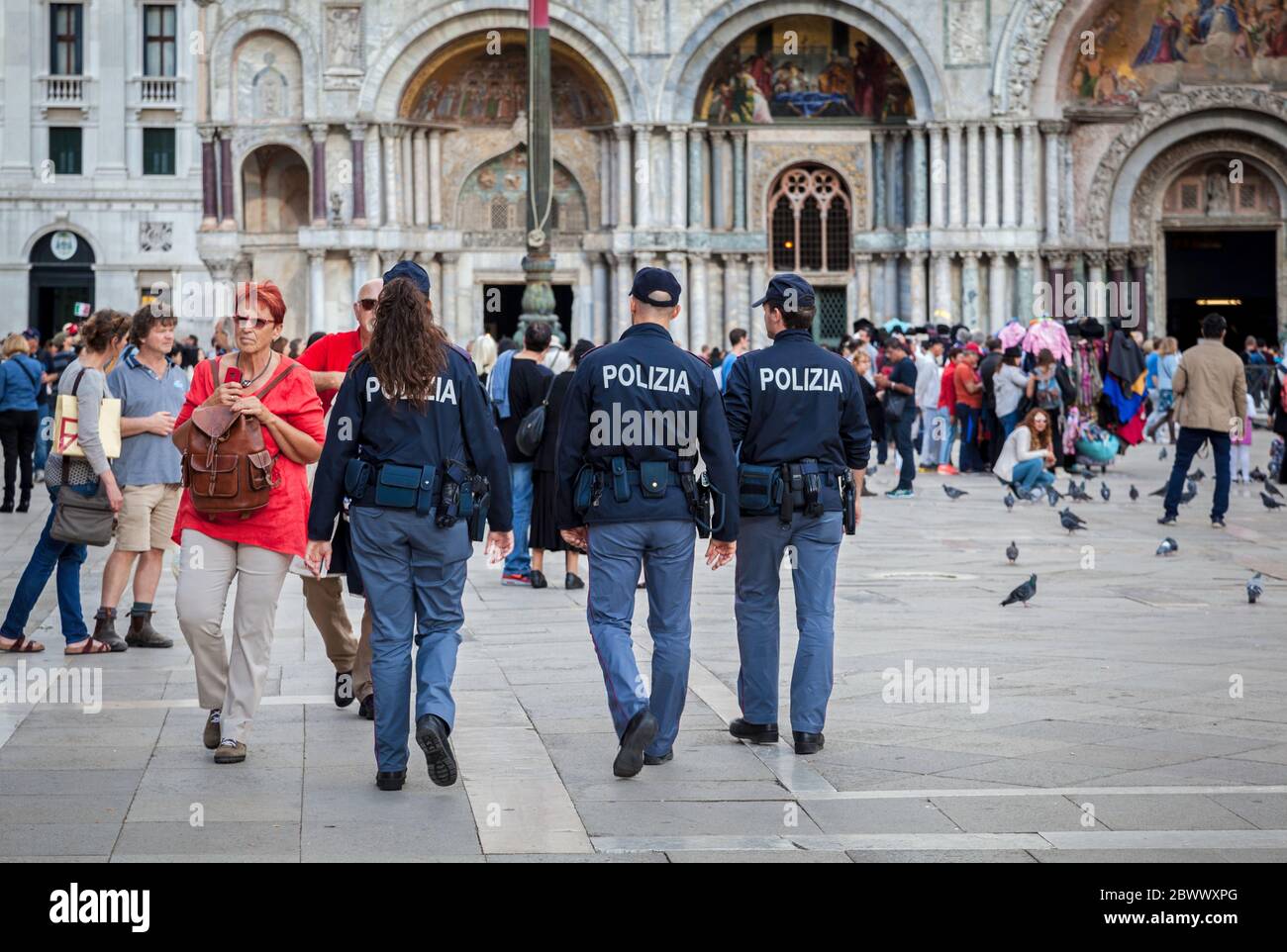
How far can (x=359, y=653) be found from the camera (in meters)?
8.75

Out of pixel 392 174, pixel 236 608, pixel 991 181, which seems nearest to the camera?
pixel 236 608

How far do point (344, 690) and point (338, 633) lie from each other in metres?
0.27

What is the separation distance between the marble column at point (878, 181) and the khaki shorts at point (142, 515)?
87.5 feet

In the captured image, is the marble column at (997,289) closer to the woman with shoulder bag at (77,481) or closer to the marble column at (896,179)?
the marble column at (896,179)

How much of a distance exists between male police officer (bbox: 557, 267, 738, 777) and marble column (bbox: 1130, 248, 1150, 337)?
29.3m

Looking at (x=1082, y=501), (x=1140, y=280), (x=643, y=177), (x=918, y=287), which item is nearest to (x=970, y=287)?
(x=918, y=287)

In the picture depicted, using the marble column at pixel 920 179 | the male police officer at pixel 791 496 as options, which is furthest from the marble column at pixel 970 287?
the male police officer at pixel 791 496

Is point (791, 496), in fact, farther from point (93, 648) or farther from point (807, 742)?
point (93, 648)

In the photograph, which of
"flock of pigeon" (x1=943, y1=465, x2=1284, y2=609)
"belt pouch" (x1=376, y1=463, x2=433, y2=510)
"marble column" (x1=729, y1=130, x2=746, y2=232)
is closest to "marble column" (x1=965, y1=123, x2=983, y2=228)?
"marble column" (x1=729, y1=130, x2=746, y2=232)

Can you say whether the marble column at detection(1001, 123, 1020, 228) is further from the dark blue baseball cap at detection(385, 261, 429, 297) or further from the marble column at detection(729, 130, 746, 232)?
the dark blue baseball cap at detection(385, 261, 429, 297)

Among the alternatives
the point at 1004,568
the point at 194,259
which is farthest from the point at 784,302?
the point at 194,259

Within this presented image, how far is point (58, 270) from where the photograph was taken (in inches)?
1999
